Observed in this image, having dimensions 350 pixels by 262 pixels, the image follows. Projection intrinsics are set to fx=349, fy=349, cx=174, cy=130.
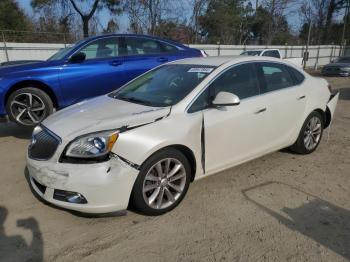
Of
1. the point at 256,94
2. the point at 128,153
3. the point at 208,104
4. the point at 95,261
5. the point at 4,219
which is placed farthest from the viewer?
the point at 256,94

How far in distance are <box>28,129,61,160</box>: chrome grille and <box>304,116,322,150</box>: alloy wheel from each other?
11.2ft

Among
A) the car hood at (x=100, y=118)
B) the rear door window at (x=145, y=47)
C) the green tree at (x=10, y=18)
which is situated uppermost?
the green tree at (x=10, y=18)

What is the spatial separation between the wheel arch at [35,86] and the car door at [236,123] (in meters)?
3.35

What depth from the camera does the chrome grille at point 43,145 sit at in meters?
3.24

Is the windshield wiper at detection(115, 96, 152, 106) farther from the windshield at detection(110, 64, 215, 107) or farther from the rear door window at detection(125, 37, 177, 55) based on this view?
the rear door window at detection(125, 37, 177, 55)

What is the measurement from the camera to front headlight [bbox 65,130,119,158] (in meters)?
3.07

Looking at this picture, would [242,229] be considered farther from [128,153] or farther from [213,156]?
[128,153]

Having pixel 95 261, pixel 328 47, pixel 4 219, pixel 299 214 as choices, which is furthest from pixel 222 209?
pixel 328 47

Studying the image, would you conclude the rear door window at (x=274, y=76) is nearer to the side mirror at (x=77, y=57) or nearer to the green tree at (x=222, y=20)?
the side mirror at (x=77, y=57)

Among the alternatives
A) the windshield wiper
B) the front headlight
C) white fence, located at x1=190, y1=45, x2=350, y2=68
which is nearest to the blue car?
the windshield wiper

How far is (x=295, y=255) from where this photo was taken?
2.84 metres

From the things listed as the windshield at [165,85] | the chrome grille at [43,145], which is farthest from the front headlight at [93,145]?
the windshield at [165,85]

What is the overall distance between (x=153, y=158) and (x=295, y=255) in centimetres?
146

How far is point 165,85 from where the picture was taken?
13.6 feet
